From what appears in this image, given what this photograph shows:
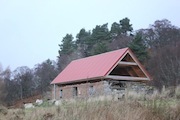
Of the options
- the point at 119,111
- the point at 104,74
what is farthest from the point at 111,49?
the point at 119,111

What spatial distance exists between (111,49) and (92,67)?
3051 cm

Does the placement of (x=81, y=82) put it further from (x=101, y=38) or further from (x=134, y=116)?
(x=101, y=38)

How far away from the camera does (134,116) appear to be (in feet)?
22.2

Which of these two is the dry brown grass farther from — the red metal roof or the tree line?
the tree line

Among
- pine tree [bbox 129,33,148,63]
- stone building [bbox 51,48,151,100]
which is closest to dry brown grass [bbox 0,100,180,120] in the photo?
stone building [bbox 51,48,151,100]

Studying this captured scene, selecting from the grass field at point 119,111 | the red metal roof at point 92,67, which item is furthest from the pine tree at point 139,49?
the grass field at point 119,111

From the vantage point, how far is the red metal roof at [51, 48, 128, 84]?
29078 millimetres

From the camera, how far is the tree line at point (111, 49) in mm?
50625

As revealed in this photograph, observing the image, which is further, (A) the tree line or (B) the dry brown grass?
(A) the tree line

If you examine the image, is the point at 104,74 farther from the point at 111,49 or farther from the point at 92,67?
the point at 111,49

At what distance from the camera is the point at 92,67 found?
103ft

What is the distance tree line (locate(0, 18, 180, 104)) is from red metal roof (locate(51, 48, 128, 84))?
13.1 metres

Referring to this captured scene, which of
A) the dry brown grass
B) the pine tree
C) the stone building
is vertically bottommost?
the dry brown grass

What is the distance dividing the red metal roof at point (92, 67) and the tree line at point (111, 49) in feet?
42.8
